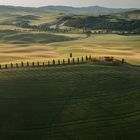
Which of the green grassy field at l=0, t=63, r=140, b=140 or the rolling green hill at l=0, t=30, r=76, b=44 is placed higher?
the green grassy field at l=0, t=63, r=140, b=140

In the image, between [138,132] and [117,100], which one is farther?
[117,100]

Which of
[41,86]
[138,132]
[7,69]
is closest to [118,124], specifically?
[138,132]

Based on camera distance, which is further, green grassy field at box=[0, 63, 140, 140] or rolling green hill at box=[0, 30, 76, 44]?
rolling green hill at box=[0, 30, 76, 44]

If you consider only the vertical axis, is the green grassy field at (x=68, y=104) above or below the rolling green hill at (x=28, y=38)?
above

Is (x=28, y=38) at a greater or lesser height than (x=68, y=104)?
lesser

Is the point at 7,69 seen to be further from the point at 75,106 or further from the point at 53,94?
the point at 75,106

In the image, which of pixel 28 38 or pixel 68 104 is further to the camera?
pixel 28 38

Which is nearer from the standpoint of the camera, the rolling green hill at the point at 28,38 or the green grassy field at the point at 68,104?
the green grassy field at the point at 68,104

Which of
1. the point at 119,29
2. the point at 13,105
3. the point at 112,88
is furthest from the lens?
the point at 119,29
